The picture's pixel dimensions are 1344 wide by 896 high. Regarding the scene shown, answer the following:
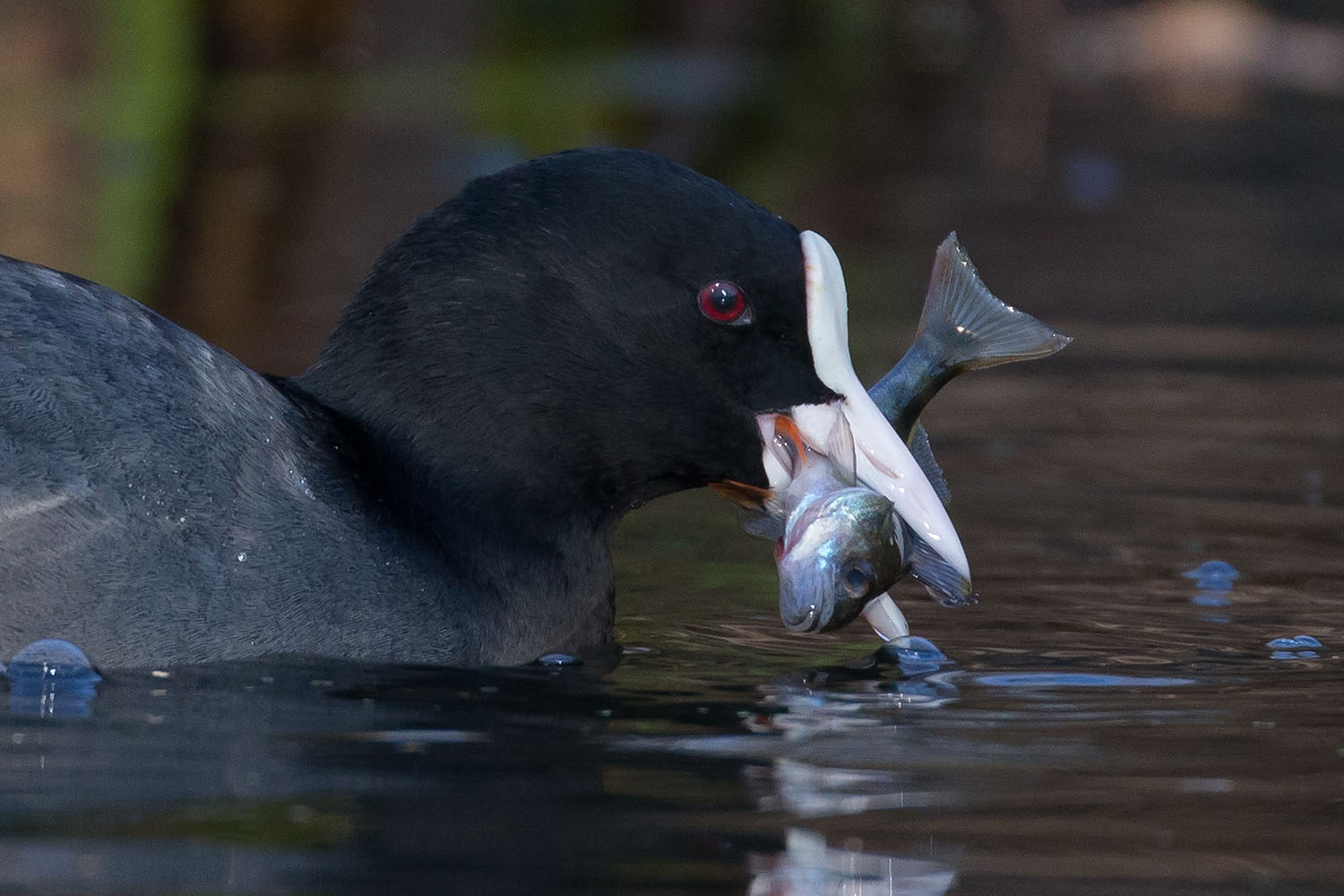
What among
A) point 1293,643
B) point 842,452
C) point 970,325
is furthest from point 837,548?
point 1293,643

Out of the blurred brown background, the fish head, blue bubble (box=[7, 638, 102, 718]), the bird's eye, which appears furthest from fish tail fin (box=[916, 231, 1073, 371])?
the blurred brown background

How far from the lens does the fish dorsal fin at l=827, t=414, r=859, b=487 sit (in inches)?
146

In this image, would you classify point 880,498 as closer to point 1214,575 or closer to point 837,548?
point 837,548

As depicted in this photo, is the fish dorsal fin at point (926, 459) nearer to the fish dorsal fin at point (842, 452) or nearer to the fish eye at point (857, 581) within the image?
the fish dorsal fin at point (842, 452)

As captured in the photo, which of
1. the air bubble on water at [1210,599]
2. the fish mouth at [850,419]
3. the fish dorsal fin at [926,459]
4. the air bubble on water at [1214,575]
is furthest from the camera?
the air bubble on water at [1214,575]

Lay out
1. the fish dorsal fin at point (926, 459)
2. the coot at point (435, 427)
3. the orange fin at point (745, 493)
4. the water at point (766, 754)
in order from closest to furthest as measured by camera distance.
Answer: the water at point (766, 754) < the coot at point (435, 427) < the orange fin at point (745, 493) < the fish dorsal fin at point (926, 459)

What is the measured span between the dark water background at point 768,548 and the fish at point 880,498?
15cm

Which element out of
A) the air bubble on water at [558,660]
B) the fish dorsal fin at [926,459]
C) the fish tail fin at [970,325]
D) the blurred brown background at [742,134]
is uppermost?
the blurred brown background at [742,134]

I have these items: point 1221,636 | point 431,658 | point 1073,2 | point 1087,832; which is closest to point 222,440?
point 431,658

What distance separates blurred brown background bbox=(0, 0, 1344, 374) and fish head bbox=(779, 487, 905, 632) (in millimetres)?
3526

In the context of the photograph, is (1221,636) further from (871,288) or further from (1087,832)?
(871,288)

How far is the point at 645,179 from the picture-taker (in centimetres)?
376

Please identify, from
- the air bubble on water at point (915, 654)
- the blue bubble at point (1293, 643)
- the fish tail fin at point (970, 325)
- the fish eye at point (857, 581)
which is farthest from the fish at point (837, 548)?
the blue bubble at point (1293, 643)

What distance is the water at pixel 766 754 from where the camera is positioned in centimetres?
259
